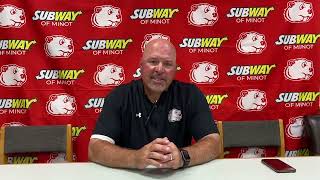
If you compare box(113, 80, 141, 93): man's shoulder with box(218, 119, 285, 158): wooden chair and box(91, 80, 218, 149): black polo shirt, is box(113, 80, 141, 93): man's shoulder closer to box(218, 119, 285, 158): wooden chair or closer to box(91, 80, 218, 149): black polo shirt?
box(91, 80, 218, 149): black polo shirt

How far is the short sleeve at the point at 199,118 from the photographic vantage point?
2041 millimetres

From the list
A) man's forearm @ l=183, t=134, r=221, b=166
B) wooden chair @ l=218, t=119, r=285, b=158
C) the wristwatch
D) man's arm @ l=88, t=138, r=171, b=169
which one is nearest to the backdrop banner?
wooden chair @ l=218, t=119, r=285, b=158

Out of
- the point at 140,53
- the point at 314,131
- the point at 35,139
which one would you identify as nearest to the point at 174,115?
the point at 140,53

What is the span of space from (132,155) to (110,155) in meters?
0.14

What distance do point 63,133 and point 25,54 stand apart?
70 centimetres

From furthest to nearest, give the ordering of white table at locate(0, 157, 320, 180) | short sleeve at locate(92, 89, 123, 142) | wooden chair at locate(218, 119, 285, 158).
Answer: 1. wooden chair at locate(218, 119, 285, 158)
2. short sleeve at locate(92, 89, 123, 142)
3. white table at locate(0, 157, 320, 180)

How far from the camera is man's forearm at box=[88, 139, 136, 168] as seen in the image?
170 centimetres

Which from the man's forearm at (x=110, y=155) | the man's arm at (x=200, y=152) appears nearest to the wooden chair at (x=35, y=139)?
the man's forearm at (x=110, y=155)

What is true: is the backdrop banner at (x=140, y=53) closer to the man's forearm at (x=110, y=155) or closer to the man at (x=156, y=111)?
the man at (x=156, y=111)

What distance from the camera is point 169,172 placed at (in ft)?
5.47

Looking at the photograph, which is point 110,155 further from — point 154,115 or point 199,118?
point 199,118

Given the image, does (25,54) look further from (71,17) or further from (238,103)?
(238,103)

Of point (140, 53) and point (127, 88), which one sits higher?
point (140, 53)

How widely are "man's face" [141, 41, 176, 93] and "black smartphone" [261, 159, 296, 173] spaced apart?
2.26 feet
